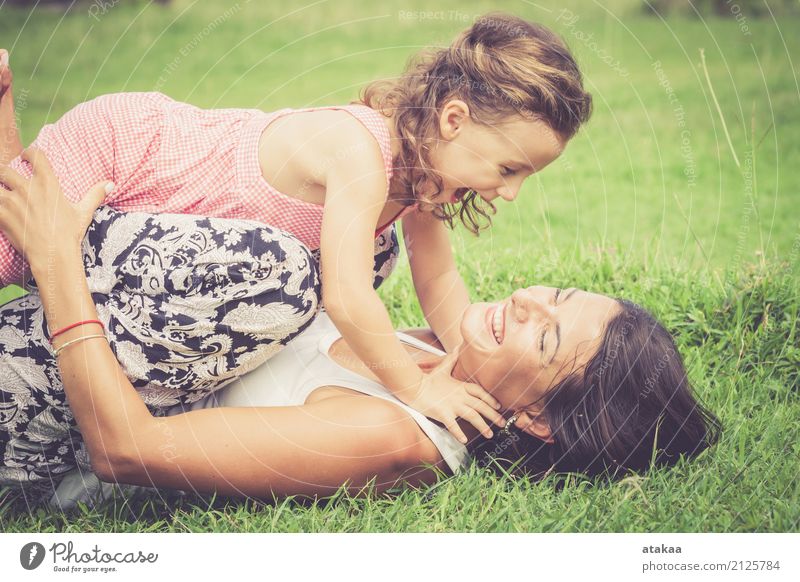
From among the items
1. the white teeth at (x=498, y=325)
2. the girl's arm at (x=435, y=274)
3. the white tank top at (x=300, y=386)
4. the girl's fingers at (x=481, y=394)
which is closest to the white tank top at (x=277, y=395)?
the white tank top at (x=300, y=386)

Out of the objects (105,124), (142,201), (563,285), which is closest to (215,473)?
(142,201)

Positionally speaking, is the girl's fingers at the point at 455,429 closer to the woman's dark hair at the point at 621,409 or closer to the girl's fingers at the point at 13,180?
the woman's dark hair at the point at 621,409

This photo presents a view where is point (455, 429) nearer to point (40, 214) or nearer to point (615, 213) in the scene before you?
point (40, 214)

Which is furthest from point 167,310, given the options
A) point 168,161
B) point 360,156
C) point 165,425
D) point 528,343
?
point 528,343

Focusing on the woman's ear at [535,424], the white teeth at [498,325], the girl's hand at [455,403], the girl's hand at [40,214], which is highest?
the girl's hand at [40,214]

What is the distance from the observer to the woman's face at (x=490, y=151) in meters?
2.08

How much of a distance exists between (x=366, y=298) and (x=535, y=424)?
1.69ft

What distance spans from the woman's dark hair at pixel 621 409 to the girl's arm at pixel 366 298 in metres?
0.14

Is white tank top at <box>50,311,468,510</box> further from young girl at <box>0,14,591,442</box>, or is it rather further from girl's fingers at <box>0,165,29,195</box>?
girl's fingers at <box>0,165,29,195</box>

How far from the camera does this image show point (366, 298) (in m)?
1.98

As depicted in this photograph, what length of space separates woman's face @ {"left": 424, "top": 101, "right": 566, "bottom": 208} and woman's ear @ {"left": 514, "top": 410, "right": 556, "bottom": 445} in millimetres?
511

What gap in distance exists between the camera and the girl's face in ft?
6.84

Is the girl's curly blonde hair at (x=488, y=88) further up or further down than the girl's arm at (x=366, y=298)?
further up
